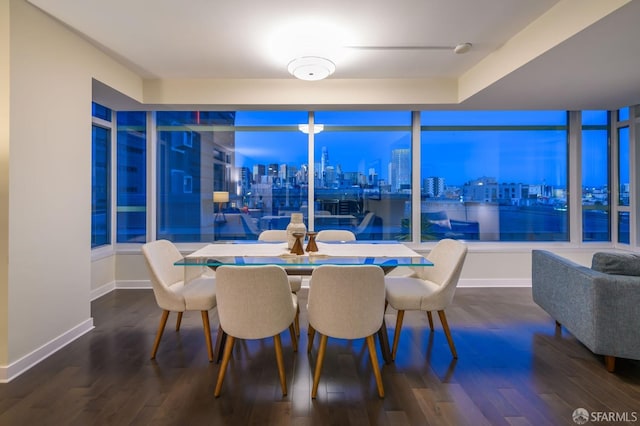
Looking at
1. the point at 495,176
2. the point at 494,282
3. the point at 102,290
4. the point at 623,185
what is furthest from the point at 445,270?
the point at 102,290

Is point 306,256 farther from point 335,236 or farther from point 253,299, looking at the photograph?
point 335,236

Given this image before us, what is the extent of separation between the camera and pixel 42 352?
8.65 ft

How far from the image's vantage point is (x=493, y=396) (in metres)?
2.15

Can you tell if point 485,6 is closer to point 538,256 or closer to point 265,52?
point 265,52

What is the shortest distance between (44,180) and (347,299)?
8.57ft

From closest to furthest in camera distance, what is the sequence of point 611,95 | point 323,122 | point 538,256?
point 538,256
point 611,95
point 323,122

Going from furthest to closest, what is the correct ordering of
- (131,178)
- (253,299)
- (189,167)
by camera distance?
(189,167)
(131,178)
(253,299)

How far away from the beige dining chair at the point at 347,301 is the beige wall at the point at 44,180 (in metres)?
2.21

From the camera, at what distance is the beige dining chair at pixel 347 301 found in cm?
203

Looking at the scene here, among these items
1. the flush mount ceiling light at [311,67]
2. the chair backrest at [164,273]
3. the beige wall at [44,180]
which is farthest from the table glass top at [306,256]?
the flush mount ceiling light at [311,67]

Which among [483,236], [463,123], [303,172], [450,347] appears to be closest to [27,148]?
[303,172]

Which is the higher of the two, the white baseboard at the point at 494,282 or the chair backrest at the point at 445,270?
the chair backrest at the point at 445,270

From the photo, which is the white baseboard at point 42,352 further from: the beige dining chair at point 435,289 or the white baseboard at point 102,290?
the beige dining chair at point 435,289

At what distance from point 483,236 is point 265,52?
161 inches
